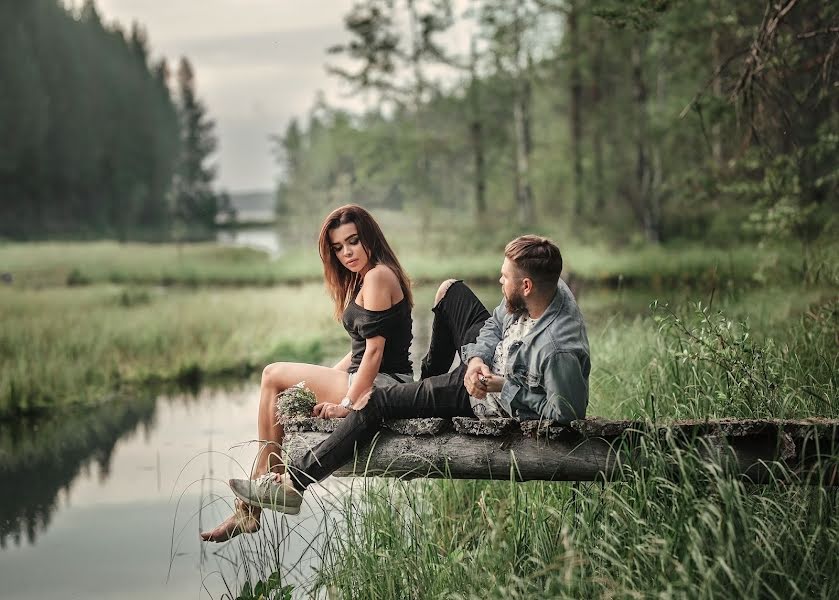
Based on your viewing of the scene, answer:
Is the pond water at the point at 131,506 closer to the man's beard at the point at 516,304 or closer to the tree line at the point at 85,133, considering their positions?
the man's beard at the point at 516,304

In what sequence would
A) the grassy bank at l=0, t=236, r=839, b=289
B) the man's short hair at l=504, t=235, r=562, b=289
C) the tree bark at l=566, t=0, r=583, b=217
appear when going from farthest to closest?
the tree bark at l=566, t=0, r=583, b=217
the grassy bank at l=0, t=236, r=839, b=289
the man's short hair at l=504, t=235, r=562, b=289

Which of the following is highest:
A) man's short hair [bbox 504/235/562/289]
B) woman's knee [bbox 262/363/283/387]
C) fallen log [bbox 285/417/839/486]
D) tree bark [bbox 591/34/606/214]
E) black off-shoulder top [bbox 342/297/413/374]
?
tree bark [bbox 591/34/606/214]

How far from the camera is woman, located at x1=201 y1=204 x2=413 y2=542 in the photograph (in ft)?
12.0

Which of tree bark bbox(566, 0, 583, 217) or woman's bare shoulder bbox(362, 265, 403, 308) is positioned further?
tree bark bbox(566, 0, 583, 217)

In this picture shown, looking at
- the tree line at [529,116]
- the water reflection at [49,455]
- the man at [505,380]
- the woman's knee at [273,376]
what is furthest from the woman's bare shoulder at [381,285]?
the tree line at [529,116]

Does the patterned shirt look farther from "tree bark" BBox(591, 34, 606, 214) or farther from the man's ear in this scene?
"tree bark" BBox(591, 34, 606, 214)

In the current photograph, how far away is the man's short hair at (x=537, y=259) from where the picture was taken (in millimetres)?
3174

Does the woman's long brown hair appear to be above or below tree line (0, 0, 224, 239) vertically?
below

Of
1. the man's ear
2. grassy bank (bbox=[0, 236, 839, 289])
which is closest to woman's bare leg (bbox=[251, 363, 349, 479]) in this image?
the man's ear

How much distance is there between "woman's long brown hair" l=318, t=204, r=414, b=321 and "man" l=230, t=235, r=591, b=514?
0.41m

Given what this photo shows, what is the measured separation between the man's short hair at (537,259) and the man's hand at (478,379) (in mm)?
359

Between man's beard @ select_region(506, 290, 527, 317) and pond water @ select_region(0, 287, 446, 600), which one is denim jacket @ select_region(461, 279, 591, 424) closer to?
man's beard @ select_region(506, 290, 527, 317)

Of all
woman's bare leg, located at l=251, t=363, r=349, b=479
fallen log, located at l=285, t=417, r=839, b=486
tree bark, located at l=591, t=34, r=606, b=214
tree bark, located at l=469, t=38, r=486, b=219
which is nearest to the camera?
fallen log, located at l=285, t=417, r=839, b=486

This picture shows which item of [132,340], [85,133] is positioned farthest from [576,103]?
[85,133]
